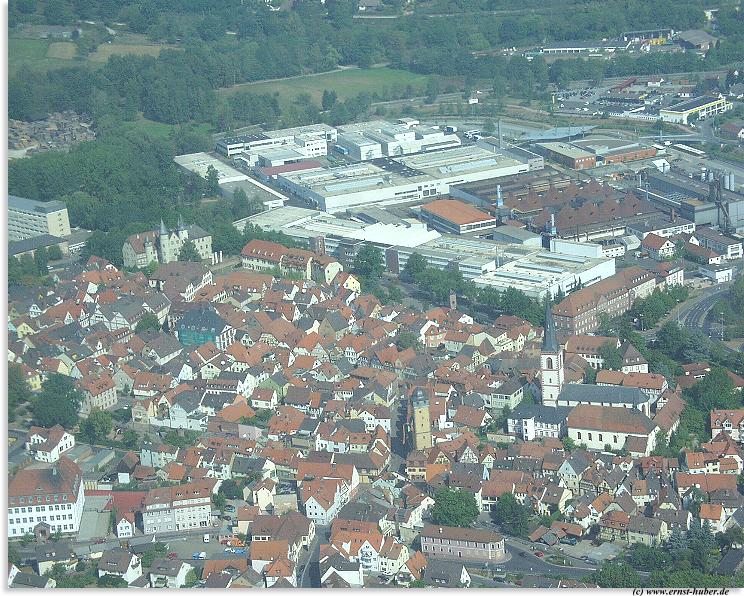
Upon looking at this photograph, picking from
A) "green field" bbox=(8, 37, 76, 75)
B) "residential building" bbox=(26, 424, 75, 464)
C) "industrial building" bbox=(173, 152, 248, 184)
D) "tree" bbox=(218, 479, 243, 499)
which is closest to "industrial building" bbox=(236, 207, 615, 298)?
"industrial building" bbox=(173, 152, 248, 184)

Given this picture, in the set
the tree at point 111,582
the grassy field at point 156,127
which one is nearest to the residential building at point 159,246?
the grassy field at point 156,127

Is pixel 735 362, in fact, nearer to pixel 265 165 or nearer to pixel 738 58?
pixel 265 165

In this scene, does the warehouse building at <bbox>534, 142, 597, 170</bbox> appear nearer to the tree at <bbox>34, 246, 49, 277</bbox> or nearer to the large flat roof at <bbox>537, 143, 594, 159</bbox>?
the large flat roof at <bbox>537, 143, 594, 159</bbox>

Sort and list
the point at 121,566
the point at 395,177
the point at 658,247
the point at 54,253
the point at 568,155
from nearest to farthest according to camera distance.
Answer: the point at 121,566 → the point at 658,247 → the point at 54,253 → the point at 395,177 → the point at 568,155

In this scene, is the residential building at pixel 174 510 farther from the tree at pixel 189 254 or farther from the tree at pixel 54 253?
the tree at pixel 54 253

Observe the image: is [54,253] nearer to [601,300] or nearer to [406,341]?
[406,341]

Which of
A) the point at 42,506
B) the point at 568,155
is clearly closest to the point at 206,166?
the point at 568,155
